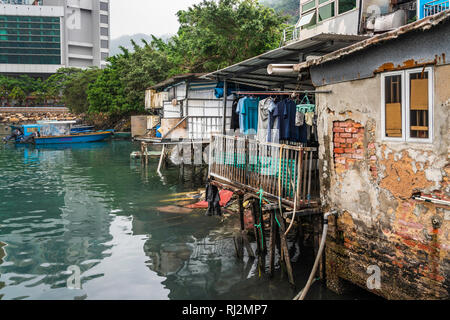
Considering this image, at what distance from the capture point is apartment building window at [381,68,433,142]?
5.78m

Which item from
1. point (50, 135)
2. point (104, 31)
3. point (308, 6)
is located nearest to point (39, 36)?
point (104, 31)

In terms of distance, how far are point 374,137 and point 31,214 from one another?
42.1 feet

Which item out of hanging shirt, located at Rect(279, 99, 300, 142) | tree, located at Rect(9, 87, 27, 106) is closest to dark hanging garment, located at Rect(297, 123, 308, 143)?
hanging shirt, located at Rect(279, 99, 300, 142)

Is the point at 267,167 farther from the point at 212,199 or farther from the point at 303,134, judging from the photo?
the point at 212,199

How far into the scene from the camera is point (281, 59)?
35.1 feet

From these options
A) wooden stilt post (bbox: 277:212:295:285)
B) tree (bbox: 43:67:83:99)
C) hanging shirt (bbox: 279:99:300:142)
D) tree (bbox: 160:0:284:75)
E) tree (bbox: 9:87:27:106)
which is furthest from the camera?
tree (bbox: 9:87:27:106)

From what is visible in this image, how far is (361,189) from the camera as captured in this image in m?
6.93

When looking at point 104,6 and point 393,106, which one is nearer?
point 393,106

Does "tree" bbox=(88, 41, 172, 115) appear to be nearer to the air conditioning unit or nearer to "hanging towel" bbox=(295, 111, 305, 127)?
the air conditioning unit

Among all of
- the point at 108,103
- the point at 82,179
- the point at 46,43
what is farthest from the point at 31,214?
the point at 46,43

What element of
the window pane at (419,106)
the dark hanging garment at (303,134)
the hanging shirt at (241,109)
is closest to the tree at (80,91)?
the hanging shirt at (241,109)

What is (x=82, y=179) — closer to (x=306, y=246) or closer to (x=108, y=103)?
(x=306, y=246)

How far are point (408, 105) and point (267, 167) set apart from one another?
11.5 ft

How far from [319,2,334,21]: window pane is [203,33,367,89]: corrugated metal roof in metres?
5.44
